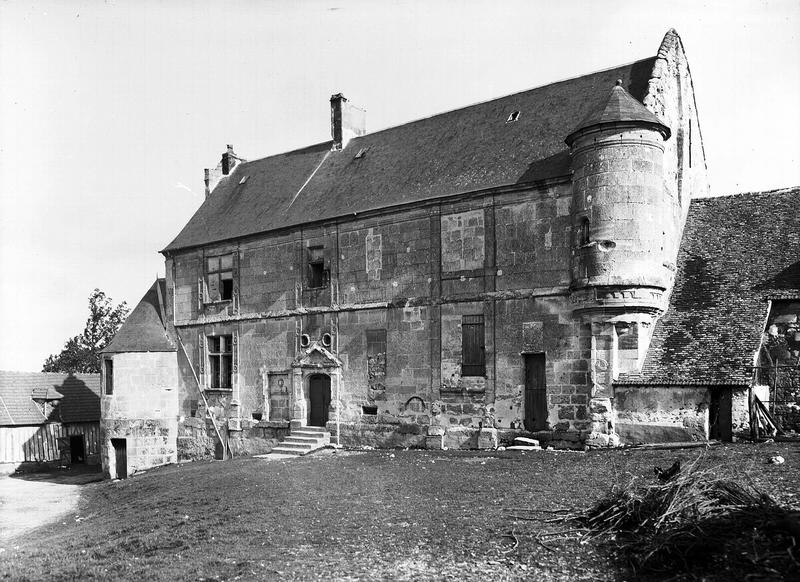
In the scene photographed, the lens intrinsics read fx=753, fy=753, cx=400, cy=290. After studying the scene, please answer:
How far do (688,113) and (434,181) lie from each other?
8271 mm

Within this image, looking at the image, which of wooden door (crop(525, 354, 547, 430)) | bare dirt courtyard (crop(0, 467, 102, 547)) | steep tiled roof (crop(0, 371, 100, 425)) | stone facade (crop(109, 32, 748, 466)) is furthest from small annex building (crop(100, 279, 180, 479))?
wooden door (crop(525, 354, 547, 430))

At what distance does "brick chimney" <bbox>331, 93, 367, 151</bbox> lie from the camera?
93.8 ft

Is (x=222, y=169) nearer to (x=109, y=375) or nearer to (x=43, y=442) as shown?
(x=109, y=375)

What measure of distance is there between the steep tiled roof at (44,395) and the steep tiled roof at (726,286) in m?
29.4

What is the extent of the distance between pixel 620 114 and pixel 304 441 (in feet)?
44.2

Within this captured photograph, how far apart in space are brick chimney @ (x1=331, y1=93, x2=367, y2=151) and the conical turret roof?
11.5 m

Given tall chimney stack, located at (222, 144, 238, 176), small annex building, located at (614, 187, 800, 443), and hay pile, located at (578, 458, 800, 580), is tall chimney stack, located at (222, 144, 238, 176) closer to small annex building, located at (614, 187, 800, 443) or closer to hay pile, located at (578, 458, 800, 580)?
small annex building, located at (614, 187, 800, 443)

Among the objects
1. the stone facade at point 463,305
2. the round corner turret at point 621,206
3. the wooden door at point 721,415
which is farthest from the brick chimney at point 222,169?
the wooden door at point 721,415

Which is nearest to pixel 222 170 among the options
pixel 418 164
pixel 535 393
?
pixel 418 164

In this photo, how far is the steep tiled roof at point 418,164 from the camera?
2123 centimetres

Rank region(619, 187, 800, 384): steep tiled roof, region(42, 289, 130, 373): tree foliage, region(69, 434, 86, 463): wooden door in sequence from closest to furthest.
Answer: region(619, 187, 800, 384): steep tiled roof, region(69, 434, 86, 463): wooden door, region(42, 289, 130, 373): tree foliage

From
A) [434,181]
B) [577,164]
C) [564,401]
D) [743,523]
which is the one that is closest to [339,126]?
[434,181]

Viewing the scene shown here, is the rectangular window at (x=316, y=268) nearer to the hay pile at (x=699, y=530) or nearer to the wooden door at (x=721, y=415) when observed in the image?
the wooden door at (x=721, y=415)

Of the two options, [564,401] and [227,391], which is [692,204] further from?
[227,391]
